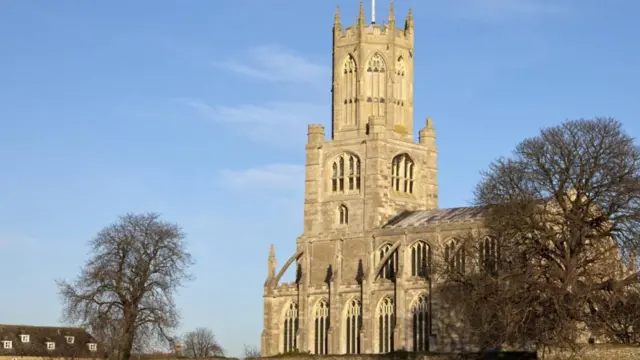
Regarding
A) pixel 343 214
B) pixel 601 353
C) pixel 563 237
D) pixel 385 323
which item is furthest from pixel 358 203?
pixel 601 353

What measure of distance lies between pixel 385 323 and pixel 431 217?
9.70 meters

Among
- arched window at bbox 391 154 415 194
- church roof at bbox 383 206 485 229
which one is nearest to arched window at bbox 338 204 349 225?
church roof at bbox 383 206 485 229

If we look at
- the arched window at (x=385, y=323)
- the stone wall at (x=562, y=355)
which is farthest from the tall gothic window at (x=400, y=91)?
the stone wall at (x=562, y=355)

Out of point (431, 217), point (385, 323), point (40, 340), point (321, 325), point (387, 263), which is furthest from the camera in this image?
point (40, 340)

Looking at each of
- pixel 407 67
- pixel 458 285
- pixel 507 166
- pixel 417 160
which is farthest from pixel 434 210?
pixel 507 166

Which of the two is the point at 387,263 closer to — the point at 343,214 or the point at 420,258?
the point at 420,258

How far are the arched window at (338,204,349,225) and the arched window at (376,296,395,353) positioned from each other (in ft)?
32.0

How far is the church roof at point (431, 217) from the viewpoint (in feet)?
320

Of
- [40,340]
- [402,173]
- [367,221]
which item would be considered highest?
[402,173]

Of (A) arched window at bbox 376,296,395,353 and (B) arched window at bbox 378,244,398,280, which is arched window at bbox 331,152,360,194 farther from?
(A) arched window at bbox 376,296,395,353

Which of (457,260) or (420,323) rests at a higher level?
(457,260)

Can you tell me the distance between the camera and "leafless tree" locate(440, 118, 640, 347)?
213 feet

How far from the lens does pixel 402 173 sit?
10669cm

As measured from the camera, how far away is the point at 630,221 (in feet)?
217
